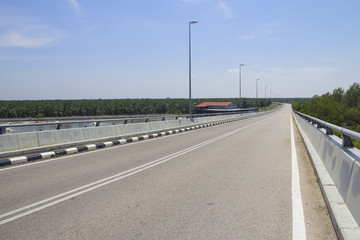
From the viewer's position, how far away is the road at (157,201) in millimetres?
4008

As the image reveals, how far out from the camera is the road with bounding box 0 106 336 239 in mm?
4008

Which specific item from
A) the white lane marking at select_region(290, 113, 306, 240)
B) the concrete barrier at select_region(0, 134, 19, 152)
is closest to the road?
the white lane marking at select_region(290, 113, 306, 240)

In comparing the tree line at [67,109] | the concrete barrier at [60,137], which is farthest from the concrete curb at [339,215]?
the tree line at [67,109]

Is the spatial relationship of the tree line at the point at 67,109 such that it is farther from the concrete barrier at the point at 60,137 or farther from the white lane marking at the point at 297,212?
the white lane marking at the point at 297,212

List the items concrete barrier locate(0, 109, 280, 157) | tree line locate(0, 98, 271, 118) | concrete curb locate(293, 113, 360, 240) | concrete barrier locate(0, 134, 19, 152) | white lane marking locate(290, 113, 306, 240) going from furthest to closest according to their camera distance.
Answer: tree line locate(0, 98, 271, 118) → concrete barrier locate(0, 109, 280, 157) → concrete barrier locate(0, 134, 19, 152) → white lane marking locate(290, 113, 306, 240) → concrete curb locate(293, 113, 360, 240)

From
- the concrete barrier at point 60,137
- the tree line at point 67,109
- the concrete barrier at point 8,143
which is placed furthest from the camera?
the tree line at point 67,109

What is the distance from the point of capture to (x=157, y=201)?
5.28 m

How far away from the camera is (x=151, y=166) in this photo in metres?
→ 8.61

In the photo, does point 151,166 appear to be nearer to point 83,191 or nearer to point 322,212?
point 83,191

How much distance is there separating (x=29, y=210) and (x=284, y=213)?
4114mm

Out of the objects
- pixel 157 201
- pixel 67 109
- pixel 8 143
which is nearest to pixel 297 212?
pixel 157 201

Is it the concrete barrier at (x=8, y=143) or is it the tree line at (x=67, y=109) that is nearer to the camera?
the concrete barrier at (x=8, y=143)

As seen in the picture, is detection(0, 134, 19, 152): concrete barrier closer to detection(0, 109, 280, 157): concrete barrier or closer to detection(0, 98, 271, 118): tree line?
detection(0, 109, 280, 157): concrete barrier

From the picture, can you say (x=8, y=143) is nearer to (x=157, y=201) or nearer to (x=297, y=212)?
(x=157, y=201)
